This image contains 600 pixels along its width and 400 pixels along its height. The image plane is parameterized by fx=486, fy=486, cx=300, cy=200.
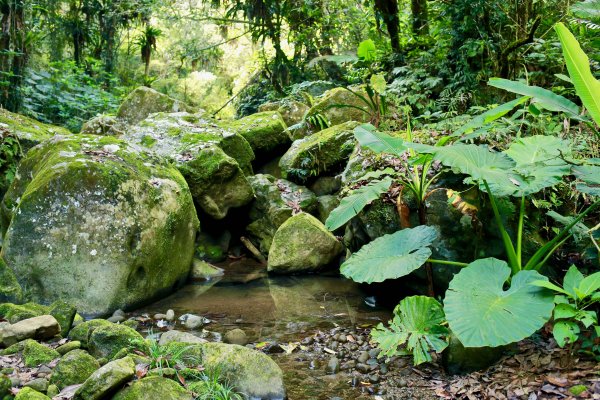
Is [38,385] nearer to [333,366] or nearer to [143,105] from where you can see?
[333,366]

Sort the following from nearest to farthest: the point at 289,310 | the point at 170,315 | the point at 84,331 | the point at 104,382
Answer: the point at 104,382, the point at 84,331, the point at 170,315, the point at 289,310

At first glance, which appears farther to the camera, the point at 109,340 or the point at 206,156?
the point at 206,156

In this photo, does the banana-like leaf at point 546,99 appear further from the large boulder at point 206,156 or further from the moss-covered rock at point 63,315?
the large boulder at point 206,156

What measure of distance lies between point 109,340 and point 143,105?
293 inches

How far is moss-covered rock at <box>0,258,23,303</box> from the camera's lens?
452cm

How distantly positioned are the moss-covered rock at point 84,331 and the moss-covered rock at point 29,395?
936 millimetres

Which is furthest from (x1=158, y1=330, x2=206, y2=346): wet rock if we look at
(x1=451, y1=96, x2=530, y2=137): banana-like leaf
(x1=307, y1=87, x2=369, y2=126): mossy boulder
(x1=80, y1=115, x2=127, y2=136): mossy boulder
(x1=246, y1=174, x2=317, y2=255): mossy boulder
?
(x1=80, y1=115, x2=127, y2=136): mossy boulder

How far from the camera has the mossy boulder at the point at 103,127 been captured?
9073 mm

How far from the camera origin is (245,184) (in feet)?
23.9

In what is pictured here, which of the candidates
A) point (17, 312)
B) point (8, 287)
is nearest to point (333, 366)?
point (17, 312)

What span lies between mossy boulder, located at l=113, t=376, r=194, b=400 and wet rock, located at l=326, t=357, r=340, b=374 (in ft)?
3.79

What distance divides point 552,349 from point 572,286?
0.53 meters

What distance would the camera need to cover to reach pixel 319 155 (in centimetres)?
743

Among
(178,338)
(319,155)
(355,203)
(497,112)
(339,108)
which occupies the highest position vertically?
(339,108)
